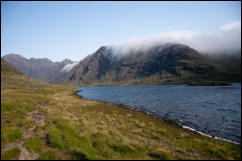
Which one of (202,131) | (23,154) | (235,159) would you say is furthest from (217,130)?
(23,154)

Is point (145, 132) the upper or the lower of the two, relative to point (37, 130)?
lower

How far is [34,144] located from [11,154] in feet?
8.69

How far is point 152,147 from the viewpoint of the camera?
18.6 meters

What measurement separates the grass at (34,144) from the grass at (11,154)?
4.37 ft

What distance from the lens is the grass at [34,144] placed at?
644 inches

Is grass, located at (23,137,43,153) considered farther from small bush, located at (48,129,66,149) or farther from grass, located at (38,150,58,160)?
grass, located at (38,150,58,160)

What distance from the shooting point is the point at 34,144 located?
1728 cm

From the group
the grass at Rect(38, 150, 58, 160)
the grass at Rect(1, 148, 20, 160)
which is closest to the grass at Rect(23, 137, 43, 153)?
the grass at Rect(1, 148, 20, 160)

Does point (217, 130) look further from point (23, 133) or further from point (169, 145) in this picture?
point (23, 133)

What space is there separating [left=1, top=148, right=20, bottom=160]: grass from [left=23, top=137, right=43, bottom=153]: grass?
4.37 ft

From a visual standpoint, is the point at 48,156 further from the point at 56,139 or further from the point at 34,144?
the point at 34,144

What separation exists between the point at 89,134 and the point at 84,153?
21.7ft

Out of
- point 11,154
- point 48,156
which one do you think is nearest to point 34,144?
point 11,154

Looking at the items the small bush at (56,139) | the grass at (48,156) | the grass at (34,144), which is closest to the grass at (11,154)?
the grass at (34,144)
